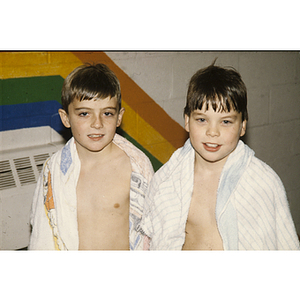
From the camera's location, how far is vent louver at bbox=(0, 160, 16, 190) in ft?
6.27

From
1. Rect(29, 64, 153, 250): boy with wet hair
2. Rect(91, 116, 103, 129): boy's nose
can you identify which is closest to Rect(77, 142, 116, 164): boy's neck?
Rect(29, 64, 153, 250): boy with wet hair

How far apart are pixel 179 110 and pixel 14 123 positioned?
94 centimetres

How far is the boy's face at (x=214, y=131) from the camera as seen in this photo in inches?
55.3

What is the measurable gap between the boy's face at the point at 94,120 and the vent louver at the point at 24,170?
48cm

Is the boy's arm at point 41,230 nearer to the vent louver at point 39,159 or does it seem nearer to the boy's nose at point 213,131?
the vent louver at point 39,159

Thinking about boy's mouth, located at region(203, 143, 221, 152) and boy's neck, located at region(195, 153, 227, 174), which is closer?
boy's mouth, located at region(203, 143, 221, 152)

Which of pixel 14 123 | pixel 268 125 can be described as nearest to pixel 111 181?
pixel 14 123

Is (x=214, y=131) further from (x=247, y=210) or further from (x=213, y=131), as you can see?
(x=247, y=210)

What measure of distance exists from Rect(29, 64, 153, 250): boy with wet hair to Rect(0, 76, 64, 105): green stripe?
0.39 m

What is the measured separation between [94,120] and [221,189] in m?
0.56

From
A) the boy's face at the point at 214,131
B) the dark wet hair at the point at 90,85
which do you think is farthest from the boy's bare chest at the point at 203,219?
the dark wet hair at the point at 90,85

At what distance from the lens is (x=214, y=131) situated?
1398mm

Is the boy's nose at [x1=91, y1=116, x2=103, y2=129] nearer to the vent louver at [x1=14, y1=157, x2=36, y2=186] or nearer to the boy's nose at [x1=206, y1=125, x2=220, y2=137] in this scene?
the boy's nose at [x1=206, y1=125, x2=220, y2=137]

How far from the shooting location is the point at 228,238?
146 cm
